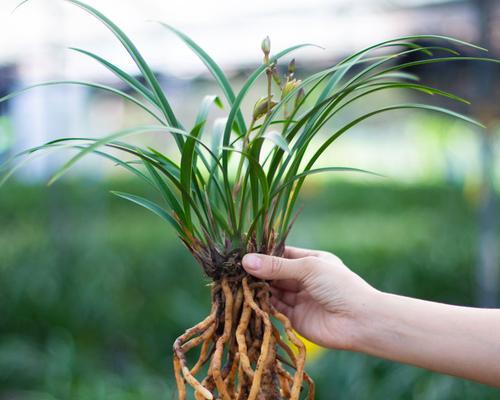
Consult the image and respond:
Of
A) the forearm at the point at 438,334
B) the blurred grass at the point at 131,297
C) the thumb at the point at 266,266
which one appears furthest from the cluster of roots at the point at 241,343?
the blurred grass at the point at 131,297

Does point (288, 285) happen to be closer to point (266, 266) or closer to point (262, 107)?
point (266, 266)

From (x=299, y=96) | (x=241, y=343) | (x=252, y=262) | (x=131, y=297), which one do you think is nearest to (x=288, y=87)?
(x=299, y=96)

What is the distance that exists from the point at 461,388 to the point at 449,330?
108 cm

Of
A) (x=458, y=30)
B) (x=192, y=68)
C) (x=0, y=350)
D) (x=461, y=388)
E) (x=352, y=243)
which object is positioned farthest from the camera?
(x=192, y=68)

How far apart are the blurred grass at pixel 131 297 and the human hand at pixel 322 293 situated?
98 centimetres

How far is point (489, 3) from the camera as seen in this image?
261 centimetres

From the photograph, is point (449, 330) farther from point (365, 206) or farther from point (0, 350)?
point (365, 206)

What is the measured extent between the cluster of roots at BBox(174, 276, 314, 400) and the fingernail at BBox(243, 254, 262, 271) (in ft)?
0.13

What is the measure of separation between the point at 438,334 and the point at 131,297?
225 cm

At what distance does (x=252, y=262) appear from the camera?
0.81m

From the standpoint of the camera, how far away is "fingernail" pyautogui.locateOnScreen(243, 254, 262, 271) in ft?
2.66

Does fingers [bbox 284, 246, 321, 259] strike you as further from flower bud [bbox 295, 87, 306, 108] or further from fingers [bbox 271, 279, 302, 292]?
flower bud [bbox 295, 87, 306, 108]

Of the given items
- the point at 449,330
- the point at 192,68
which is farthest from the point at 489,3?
the point at 192,68

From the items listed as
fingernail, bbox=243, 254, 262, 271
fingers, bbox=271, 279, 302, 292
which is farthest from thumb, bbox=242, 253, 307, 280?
fingers, bbox=271, 279, 302, 292
